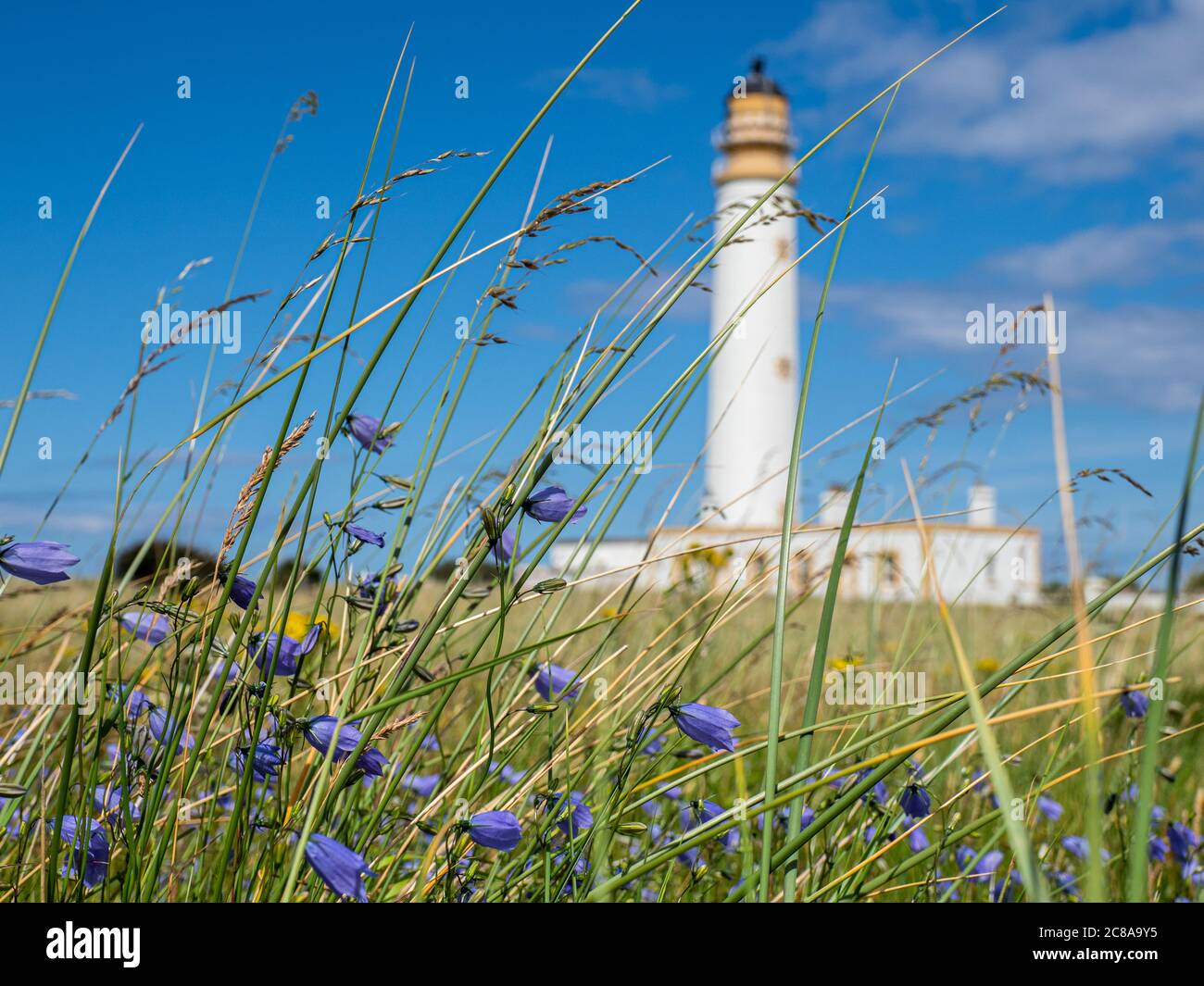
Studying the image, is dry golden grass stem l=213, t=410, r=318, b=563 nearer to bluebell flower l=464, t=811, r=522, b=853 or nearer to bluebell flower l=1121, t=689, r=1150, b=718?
bluebell flower l=464, t=811, r=522, b=853

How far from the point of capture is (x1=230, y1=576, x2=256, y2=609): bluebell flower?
3.06 ft

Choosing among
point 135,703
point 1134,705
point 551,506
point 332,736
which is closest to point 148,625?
point 135,703

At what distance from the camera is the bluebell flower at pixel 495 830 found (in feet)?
2.84

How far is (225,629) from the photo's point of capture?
2.93 meters

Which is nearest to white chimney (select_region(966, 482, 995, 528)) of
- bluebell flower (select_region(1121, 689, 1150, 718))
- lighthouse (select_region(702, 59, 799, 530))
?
bluebell flower (select_region(1121, 689, 1150, 718))

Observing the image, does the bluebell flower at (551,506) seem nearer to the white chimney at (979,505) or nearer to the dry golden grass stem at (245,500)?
the dry golden grass stem at (245,500)

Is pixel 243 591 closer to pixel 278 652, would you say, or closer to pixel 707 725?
pixel 278 652

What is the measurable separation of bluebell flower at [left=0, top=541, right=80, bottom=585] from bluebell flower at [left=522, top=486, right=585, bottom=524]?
1.41ft

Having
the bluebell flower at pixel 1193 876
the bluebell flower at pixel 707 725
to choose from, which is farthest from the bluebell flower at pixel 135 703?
the bluebell flower at pixel 1193 876

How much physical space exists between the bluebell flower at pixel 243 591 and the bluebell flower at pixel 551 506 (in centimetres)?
28

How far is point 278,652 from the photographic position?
0.91 meters

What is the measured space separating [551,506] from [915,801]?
0.58 meters

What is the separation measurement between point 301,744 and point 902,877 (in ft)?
3.35

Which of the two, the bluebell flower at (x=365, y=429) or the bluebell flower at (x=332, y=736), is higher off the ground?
the bluebell flower at (x=365, y=429)
